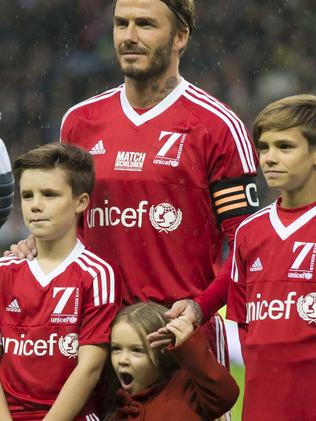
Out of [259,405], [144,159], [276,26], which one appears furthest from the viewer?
[276,26]

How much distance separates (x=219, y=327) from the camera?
492 centimetres

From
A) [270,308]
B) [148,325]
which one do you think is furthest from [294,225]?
[148,325]

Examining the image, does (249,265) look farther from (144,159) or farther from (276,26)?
(276,26)

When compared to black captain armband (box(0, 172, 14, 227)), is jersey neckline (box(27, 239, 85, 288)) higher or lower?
lower

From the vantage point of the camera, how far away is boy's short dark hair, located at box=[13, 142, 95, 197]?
Answer: 15.3 feet

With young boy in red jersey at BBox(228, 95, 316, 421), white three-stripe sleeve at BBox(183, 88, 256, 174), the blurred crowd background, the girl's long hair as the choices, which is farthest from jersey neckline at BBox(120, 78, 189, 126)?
the blurred crowd background

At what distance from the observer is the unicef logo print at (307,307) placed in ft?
13.8

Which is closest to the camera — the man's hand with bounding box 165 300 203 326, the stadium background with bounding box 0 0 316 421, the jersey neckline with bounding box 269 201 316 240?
the jersey neckline with bounding box 269 201 316 240

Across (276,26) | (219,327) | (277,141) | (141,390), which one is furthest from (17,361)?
(276,26)

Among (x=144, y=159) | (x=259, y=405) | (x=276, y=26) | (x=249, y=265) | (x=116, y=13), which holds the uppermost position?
(x=276, y=26)

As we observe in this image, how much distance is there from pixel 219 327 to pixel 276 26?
7962 mm

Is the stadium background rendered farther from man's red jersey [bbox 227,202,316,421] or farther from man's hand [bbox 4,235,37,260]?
man's red jersey [bbox 227,202,316,421]

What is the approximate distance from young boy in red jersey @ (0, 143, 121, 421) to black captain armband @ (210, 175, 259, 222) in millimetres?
463

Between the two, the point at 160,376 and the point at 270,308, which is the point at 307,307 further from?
the point at 160,376
